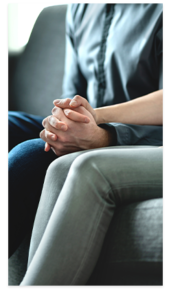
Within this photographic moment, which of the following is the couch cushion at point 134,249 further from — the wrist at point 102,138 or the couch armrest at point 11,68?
the couch armrest at point 11,68

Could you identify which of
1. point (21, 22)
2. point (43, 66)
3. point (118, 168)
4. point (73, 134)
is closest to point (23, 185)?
point (73, 134)

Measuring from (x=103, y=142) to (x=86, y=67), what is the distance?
373mm

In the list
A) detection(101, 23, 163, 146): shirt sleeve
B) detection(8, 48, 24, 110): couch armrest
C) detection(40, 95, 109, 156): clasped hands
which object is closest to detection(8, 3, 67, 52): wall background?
detection(8, 48, 24, 110): couch armrest

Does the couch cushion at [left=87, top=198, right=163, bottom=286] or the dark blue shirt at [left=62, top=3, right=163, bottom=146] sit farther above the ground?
the dark blue shirt at [left=62, top=3, right=163, bottom=146]

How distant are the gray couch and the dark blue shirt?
254 mm

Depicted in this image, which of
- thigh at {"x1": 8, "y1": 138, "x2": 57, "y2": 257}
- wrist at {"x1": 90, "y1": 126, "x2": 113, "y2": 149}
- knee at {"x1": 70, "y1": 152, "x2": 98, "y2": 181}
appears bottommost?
thigh at {"x1": 8, "y1": 138, "x2": 57, "y2": 257}

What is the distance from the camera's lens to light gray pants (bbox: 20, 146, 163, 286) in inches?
14.1

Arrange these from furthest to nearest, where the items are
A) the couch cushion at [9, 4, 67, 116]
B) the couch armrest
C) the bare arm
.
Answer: the couch armrest < the couch cushion at [9, 4, 67, 116] < the bare arm

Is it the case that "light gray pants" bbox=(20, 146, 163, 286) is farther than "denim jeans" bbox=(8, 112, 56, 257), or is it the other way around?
"denim jeans" bbox=(8, 112, 56, 257)

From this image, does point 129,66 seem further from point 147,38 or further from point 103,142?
point 103,142

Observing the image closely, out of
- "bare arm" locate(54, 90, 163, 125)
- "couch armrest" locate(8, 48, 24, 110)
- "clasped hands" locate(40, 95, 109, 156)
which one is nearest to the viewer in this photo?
"clasped hands" locate(40, 95, 109, 156)

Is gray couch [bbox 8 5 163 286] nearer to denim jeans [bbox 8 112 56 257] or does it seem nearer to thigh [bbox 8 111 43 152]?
denim jeans [bbox 8 112 56 257]

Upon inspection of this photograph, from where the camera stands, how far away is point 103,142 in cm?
60

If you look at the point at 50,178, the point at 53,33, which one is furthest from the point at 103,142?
the point at 53,33
